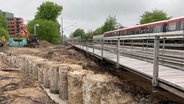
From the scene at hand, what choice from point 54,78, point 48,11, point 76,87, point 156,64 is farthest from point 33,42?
point 48,11

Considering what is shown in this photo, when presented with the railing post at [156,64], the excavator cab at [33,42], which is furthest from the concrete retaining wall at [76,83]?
the excavator cab at [33,42]

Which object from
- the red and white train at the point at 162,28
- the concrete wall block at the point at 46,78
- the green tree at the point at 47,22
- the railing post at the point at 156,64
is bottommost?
the concrete wall block at the point at 46,78

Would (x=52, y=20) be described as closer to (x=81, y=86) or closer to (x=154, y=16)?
(x=154, y=16)

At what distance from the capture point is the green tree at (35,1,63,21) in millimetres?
64694

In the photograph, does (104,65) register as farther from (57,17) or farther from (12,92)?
(57,17)

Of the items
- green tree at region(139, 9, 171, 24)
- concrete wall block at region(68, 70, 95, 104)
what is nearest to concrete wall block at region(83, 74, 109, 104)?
concrete wall block at region(68, 70, 95, 104)

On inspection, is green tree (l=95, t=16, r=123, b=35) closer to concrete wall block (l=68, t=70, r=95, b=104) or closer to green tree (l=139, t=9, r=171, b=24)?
green tree (l=139, t=9, r=171, b=24)

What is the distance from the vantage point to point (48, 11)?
6581 centimetres

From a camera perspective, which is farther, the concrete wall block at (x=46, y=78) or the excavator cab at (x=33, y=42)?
the excavator cab at (x=33, y=42)

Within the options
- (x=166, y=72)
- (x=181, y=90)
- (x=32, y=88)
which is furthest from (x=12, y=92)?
(x=181, y=90)

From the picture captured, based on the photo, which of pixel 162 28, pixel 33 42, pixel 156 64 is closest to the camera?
pixel 156 64

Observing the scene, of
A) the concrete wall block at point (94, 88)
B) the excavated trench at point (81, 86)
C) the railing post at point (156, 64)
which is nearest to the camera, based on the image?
the railing post at point (156, 64)

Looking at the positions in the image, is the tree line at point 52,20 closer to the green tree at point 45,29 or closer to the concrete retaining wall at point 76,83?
the green tree at point 45,29

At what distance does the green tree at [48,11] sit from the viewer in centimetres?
6469
